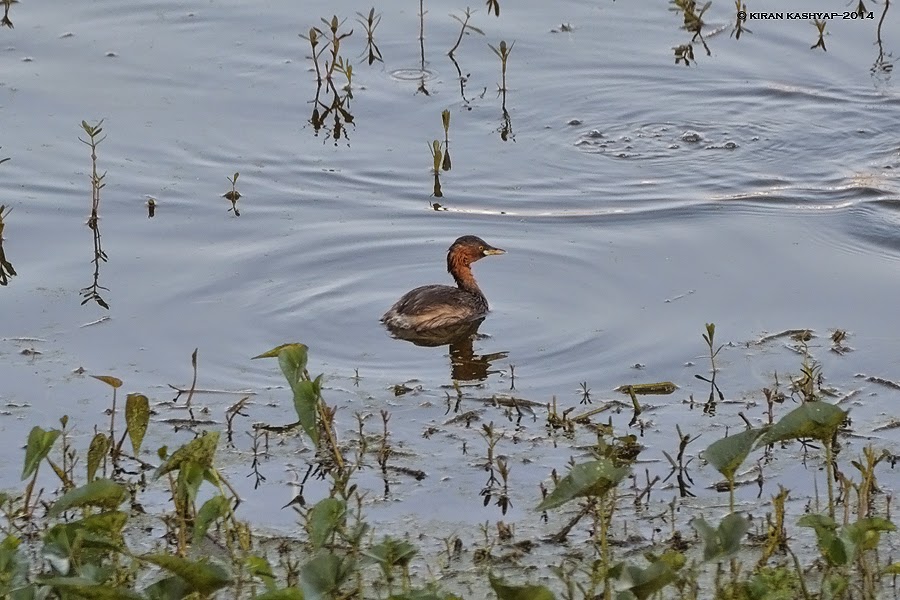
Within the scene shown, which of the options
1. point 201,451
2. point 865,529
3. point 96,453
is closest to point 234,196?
point 96,453

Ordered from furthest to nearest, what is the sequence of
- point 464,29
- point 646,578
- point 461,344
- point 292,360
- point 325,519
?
point 464,29 < point 461,344 < point 292,360 < point 325,519 < point 646,578

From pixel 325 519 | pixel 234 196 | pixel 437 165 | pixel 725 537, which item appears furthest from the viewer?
pixel 437 165

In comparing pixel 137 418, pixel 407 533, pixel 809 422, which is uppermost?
pixel 809 422

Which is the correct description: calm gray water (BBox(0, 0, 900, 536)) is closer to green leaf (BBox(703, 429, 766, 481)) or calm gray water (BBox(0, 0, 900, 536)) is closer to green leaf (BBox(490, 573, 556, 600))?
green leaf (BBox(703, 429, 766, 481))

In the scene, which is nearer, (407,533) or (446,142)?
(407,533)

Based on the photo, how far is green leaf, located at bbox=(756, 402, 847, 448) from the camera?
4.89 meters

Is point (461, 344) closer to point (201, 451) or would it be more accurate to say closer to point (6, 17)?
point (201, 451)

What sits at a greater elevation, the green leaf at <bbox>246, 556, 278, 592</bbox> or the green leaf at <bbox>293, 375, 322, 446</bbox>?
the green leaf at <bbox>293, 375, 322, 446</bbox>

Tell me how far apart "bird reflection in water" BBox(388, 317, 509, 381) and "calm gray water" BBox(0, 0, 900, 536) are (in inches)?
2.8

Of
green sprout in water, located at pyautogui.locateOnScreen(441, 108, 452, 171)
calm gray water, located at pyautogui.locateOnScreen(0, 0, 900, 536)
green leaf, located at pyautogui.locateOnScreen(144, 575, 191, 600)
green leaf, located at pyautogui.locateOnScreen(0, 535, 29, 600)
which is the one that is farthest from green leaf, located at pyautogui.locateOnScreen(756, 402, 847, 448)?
green sprout in water, located at pyautogui.locateOnScreen(441, 108, 452, 171)

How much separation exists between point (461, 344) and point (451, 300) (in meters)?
0.30

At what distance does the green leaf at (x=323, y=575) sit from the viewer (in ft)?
14.7

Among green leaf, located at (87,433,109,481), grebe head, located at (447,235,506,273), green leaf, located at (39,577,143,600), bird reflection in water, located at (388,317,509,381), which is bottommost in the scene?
bird reflection in water, located at (388,317,509,381)

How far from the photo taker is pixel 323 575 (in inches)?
178
